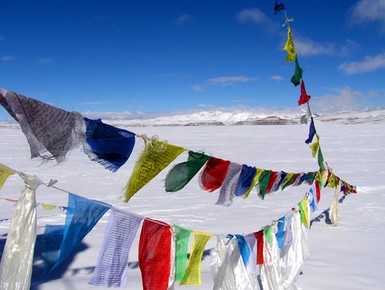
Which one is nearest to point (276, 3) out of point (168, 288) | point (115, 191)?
point (168, 288)

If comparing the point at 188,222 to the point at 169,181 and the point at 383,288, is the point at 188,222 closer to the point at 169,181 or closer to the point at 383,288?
the point at 383,288

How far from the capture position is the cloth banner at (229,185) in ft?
11.4

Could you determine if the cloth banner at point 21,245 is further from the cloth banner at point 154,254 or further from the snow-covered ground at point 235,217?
the cloth banner at point 154,254

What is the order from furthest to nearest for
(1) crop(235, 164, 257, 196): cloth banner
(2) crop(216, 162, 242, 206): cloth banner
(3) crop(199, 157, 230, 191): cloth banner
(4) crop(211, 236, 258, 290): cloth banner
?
1. (1) crop(235, 164, 257, 196): cloth banner
2. (2) crop(216, 162, 242, 206): cloth banner
3. (3) crop(199, 157, 230, 191): cloth banner
4. (4) crop(211, 236, 258, 290): cloth banner

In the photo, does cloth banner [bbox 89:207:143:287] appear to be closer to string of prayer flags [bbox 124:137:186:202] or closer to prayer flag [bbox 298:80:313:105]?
string of prayer flags [bbox 124:137:186:202]

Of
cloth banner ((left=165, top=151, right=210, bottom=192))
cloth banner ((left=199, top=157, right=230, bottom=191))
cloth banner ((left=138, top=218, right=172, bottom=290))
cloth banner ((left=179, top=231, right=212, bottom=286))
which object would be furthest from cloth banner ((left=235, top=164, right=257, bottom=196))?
cloth banner ((left=138, top=218, right=172, bottom=290))

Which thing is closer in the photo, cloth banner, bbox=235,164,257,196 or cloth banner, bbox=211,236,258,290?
cloth banner, bbox=211,236,258,290

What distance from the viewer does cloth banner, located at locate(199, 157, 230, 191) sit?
10.5ft

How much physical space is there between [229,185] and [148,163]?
1166 mm

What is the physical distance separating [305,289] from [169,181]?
1.97 m

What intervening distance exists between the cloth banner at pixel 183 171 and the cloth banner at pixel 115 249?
24.2 inches

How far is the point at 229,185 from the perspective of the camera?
3525 mm

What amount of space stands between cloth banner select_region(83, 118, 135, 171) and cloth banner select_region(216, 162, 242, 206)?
4.11ft

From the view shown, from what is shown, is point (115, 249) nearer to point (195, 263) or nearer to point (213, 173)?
point (195, 263)
